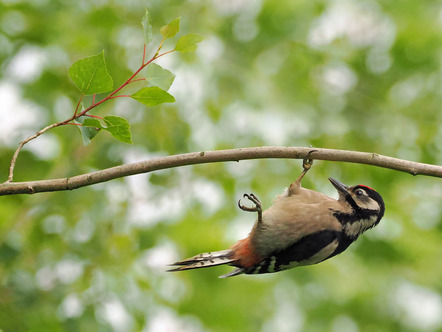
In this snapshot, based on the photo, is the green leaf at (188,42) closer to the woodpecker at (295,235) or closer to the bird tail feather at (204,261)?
the bird tail feather at (204,261)

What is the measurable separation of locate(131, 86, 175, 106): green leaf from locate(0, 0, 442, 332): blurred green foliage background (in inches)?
125

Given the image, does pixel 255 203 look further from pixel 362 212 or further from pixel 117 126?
pixel 117 126

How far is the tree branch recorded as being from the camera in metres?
2.93

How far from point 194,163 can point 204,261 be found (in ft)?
4.51

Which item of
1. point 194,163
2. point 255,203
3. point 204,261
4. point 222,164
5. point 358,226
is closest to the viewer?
point 194,163

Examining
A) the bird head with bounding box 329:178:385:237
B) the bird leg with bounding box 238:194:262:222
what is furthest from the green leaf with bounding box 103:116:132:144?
the bird head with bounding box 329:178:385:237

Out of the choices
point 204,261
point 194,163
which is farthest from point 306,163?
point 194,163

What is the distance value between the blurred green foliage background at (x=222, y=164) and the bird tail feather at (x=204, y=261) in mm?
1598

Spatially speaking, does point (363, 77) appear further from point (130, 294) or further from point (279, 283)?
point (130, 294)

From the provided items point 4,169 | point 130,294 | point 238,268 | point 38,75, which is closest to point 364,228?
point 238,268

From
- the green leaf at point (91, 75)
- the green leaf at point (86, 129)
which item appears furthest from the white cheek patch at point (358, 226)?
the green leaf at point (91, 75)

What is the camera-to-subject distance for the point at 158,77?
9.57 ft

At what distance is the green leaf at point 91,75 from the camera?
2.78m

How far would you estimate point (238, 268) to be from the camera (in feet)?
15.3
